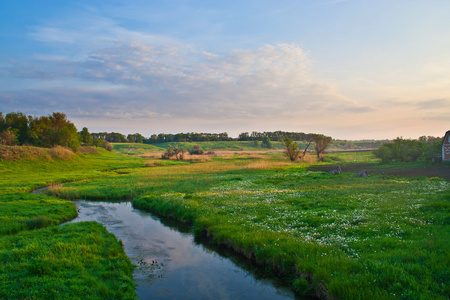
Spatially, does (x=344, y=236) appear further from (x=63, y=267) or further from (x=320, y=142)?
(x=320, y=142)

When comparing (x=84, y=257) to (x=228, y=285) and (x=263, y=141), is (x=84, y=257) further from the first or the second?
(x=263, y=141)

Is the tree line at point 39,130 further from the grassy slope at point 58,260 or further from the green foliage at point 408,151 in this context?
the green foliage at point 408,151

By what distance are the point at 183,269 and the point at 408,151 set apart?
51.2m

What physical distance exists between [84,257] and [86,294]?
339cm

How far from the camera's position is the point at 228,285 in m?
11.1

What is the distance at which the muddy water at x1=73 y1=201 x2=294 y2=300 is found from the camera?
34.4 feet

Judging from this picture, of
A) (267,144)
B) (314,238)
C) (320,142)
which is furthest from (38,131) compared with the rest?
(267,144)

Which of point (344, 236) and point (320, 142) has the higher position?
point (320, 142)

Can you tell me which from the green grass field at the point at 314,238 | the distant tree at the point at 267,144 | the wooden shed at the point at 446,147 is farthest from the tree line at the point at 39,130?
Answer: the distant tree at the point at 267,144

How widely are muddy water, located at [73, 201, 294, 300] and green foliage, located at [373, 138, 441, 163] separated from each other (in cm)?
4495

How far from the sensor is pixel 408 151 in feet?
159

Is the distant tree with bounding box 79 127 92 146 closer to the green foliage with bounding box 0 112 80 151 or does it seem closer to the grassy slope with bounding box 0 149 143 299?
the green foliage with bounding box 0 112 80 151

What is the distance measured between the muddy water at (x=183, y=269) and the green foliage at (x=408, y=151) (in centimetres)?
4495

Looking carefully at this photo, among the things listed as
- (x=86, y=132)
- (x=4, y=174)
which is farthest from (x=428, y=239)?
(x=86, y=132)
